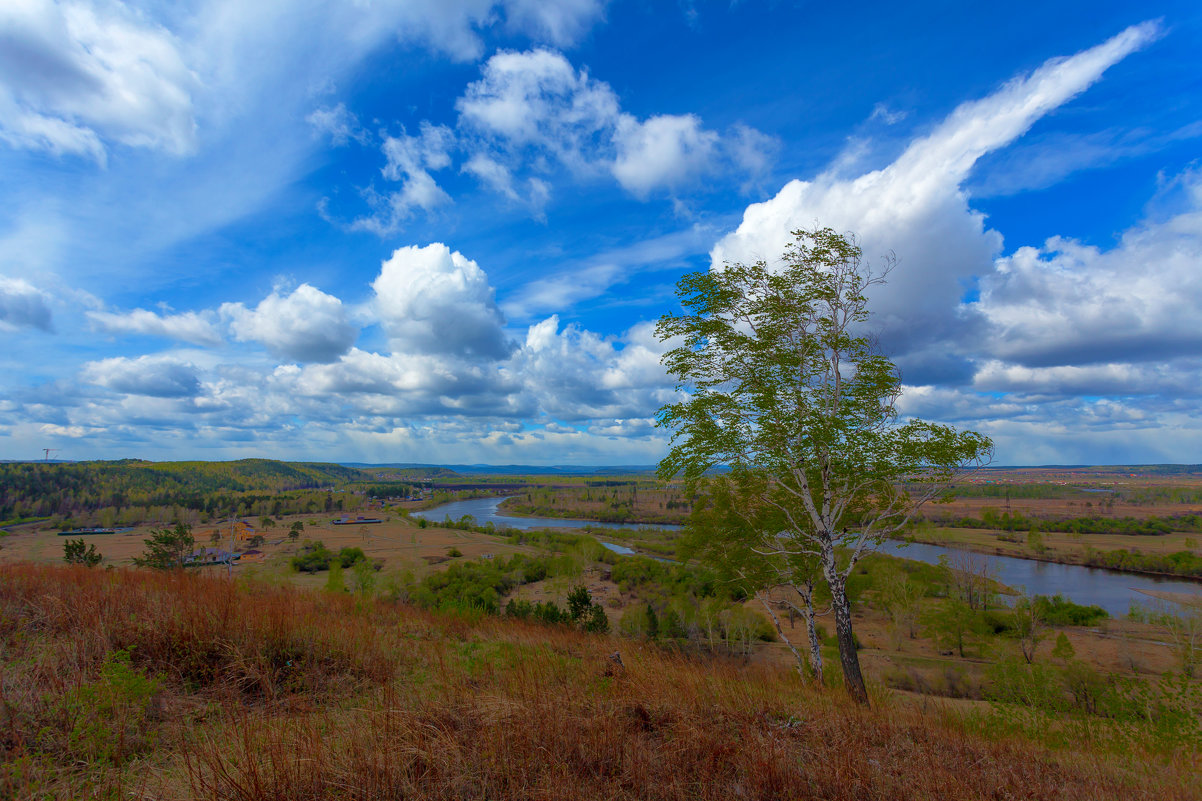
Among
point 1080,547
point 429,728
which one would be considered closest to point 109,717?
point 429,728

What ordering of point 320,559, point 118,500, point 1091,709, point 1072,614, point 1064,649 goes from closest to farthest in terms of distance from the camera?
point 1091,709
point 1064,649
point 1072,614
point 320,559
point 118,500

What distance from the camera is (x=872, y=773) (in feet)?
13.8

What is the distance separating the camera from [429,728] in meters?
3.94

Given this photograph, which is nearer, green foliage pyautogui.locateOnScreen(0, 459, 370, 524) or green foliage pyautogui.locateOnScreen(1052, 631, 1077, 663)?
green foliage pyautogui.locateOnScreen(1052, 631, 1077, 663)

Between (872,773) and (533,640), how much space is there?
631cm

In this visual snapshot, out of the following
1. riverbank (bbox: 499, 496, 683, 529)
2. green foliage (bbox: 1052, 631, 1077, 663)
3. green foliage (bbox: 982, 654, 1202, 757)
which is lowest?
riverbank (bbox: 499, 496, 683, 529)

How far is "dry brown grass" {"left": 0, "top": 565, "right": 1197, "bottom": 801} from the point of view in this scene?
3398 mm

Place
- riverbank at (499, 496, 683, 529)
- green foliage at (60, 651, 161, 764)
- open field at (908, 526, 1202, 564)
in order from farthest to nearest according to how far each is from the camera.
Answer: riverbank at (499, 496, 683, 529) → open field at (908, 526, 1202, 564) → green foliage at (60, 651, 161, 764)

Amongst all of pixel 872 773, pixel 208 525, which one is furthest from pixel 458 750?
pixel 208 525

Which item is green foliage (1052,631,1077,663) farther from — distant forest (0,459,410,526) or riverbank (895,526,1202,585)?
distant forest (0,459,410,526)

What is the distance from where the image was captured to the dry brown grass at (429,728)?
3.40 metres

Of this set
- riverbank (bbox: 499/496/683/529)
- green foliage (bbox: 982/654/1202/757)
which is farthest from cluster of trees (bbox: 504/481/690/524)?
green foliage (bbox: 982/654/1202/757)

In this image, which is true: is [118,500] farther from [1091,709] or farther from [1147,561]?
[1147,561]

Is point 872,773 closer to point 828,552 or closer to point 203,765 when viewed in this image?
Answer: point 203,765
